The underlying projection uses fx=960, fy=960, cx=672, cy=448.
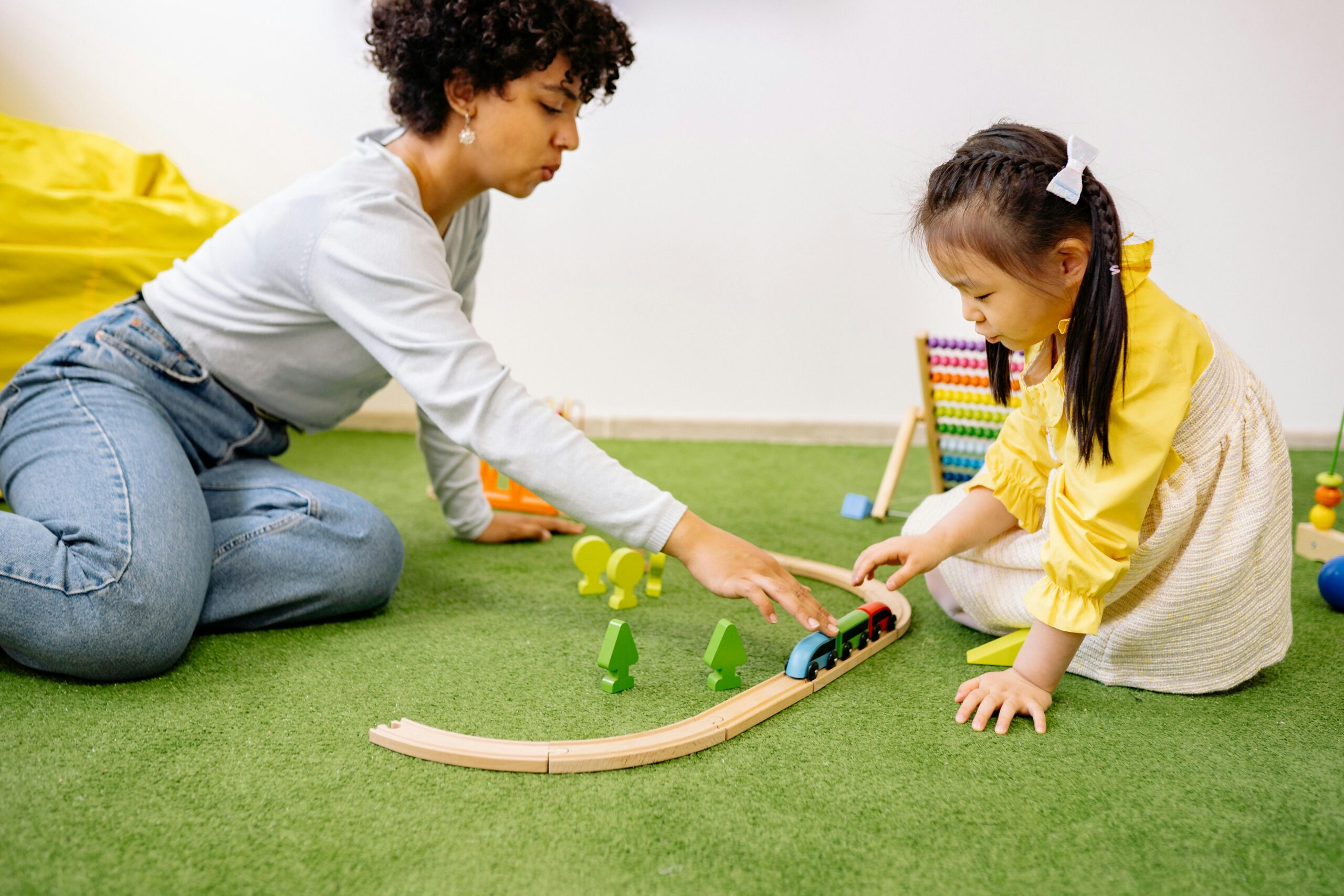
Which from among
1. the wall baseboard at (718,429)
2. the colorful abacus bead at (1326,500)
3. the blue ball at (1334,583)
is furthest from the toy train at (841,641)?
the wall baseboard at (718,429)

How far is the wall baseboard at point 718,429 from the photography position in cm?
259

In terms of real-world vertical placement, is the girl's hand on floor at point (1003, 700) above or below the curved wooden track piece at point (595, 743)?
above

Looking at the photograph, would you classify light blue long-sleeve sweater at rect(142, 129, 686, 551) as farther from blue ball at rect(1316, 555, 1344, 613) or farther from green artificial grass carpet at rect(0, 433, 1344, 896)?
blue ball at rect(1316, 555, 1344, 613)

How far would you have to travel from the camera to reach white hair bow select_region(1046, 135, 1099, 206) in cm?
87

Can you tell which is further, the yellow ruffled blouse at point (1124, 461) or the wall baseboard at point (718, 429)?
the wall baseboard at point (718, 429)

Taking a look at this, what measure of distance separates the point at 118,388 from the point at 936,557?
104cm

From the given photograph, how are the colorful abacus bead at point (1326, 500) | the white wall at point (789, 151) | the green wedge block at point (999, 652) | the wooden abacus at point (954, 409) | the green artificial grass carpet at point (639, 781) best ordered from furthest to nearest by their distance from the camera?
the white wall at point (789, 151), the wooden abacus at point (954, 409), the colorful abacus bead at point (1326, 500), the green wedge block at point (999, 652), the green artificial grass carpet at point (639, 781)

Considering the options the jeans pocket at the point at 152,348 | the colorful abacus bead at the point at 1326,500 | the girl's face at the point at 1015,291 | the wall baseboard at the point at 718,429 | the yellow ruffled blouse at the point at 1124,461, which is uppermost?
the girl's face at the point at 1015,291

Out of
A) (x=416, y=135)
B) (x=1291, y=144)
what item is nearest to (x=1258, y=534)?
(x=416, y=135)

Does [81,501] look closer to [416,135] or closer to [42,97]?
[416,135]

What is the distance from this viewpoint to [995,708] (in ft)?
3.22

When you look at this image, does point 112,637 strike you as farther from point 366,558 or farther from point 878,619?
point 878,619

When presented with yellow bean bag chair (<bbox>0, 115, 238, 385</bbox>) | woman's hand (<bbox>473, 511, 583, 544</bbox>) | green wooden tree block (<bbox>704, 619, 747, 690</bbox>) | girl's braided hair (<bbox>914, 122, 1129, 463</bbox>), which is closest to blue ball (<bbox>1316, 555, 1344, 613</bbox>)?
girl's braided hair (<bbox>914, 122, 1129, 463</bbox>)

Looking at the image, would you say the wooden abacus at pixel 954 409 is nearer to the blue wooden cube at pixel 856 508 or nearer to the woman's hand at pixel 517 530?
the blue wooden cube at pixel 856 508
